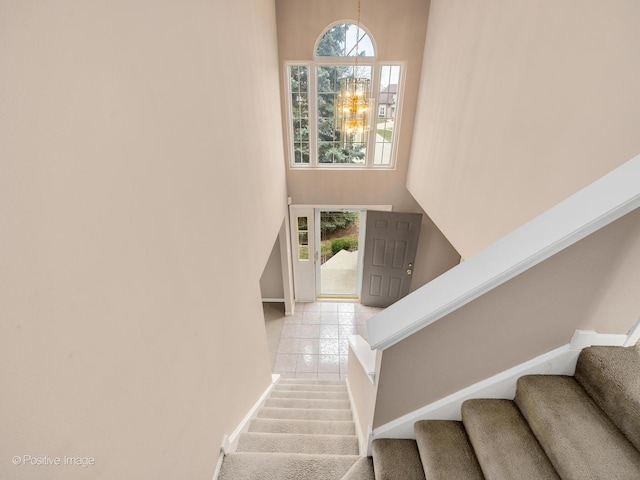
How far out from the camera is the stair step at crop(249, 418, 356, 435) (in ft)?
7.39

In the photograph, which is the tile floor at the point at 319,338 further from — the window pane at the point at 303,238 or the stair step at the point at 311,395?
the window pane at the point at 303,238

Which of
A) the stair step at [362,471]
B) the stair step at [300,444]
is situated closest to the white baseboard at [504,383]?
the stair step at [362,471]

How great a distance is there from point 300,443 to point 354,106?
3.13m

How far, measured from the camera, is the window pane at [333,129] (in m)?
4.07

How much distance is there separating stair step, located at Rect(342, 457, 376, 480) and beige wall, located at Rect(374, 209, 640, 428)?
399mm

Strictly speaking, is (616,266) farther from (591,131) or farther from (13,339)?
(13,339)

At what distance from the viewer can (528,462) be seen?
1.19m

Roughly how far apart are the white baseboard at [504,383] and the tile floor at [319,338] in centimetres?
256

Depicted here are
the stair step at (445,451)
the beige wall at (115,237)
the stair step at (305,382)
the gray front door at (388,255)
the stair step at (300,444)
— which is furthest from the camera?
the gray front door at (388,255)

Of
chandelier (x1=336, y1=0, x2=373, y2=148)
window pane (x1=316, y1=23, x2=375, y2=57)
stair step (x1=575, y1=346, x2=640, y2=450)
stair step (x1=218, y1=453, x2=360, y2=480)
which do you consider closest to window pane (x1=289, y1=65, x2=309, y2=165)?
window pane (x1=316, y1=23, x2=375, y2=57)

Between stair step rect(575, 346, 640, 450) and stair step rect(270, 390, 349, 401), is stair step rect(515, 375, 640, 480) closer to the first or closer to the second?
stair step rect(575, 346, 640, 450)

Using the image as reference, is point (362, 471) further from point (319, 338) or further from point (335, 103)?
point (335, 103)

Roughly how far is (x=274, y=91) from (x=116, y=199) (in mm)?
3152

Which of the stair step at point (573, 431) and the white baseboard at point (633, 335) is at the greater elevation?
the white baseboard at point (633, 335)
